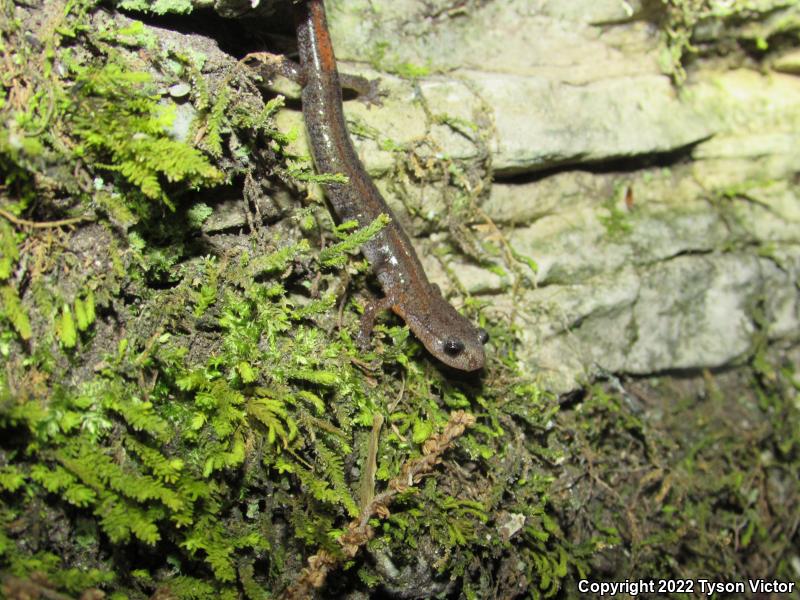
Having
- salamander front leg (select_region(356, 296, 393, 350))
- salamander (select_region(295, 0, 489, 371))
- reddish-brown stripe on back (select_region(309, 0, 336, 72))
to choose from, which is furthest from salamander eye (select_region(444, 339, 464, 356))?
reddish-brown stripe on back (select_region(309, 0, 336, 72))

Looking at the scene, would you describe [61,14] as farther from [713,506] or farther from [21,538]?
[713,506]

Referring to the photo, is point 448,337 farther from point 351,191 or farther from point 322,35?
point 322,35

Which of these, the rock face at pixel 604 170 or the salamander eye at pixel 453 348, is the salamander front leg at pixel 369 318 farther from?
the rock face at pixel 604 170

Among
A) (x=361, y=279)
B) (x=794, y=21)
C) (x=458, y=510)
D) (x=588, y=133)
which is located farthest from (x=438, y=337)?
(x=794, y=21)

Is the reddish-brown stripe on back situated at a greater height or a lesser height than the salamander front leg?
greater

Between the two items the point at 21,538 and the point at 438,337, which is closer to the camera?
the point at 21,538

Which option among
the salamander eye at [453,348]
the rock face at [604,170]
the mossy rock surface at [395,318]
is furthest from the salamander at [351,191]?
the rock face at [604,170]

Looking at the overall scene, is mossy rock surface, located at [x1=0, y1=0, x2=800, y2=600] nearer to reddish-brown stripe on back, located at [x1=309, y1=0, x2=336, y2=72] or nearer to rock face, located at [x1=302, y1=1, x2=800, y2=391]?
rock face, located at [x1=302, y1=1, x2=800, y2=391]
